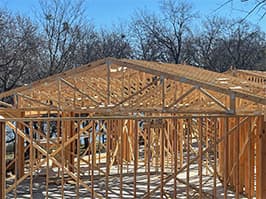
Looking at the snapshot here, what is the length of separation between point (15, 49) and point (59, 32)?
3.72m

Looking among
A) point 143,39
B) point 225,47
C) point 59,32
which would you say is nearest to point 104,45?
point 143,39

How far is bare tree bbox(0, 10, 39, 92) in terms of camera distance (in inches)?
712

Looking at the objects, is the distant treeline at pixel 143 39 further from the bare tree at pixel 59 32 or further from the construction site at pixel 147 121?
the construction site at pixel 147 121

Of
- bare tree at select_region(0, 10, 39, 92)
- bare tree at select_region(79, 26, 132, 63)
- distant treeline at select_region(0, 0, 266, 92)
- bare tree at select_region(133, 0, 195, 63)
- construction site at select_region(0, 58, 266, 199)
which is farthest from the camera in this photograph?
bare tree at select_region(133, 0, 195, 63)

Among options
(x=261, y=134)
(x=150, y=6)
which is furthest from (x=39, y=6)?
(x=261, y=134)

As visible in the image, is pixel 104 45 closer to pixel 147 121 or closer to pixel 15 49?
pixel 15 49

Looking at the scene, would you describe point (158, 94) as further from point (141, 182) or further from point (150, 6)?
point (150, 6)

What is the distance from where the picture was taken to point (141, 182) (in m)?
11.3

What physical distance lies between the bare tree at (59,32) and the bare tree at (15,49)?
1246mm

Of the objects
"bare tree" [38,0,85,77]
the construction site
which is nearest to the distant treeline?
"bare tree" [38,0,85,77]

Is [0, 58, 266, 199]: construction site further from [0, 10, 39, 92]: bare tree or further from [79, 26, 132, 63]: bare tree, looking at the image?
[79, 26, 132, 63]: bare tree

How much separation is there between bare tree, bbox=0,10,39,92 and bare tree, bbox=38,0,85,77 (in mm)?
1246

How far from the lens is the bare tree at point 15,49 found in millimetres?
18078

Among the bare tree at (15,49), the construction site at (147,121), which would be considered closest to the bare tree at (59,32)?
the bare tree at (15,49)
